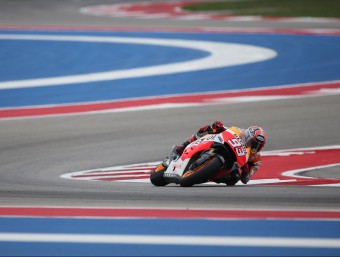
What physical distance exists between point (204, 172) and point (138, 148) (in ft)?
17.5

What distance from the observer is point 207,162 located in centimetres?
1103

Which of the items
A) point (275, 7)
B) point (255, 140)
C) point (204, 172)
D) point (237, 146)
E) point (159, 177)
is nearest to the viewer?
point (204, 172)

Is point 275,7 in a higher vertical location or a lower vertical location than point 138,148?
lower

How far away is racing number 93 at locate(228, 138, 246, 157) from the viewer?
37.1ft

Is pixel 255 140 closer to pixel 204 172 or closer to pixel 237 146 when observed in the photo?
pixel 237 146

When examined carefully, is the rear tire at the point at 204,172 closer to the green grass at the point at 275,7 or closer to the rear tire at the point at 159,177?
the rear tire at the point at 159,177

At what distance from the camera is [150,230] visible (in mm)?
7766

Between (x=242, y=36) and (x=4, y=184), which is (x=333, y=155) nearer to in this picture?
(x=4, y=184)

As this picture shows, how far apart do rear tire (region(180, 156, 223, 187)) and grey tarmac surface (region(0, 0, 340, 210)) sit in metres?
0.14

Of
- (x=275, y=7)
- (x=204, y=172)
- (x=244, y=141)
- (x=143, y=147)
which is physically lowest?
(x=275, y=7)

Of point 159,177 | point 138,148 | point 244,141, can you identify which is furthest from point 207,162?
point 138,148

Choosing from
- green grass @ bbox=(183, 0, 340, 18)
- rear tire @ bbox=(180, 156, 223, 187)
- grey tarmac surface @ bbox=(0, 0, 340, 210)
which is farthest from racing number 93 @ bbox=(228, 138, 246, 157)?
green grass @ bbox=(183, 0, 340, 18)

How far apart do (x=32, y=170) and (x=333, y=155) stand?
16.6ft

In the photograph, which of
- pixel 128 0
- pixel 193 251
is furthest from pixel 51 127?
pixel 128 0
